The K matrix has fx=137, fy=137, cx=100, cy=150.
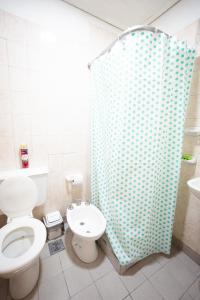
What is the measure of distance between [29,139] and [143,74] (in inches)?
46.1

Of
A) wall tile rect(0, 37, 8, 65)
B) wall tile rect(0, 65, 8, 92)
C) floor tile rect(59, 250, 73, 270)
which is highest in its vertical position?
wall tile rect(0, 37, 8, 65)

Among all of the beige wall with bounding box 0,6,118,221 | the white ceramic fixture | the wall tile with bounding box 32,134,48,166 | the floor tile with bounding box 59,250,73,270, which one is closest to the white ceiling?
the beige wall with bounding box 0,6,118,221

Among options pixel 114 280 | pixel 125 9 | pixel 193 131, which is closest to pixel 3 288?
pixel 114 280

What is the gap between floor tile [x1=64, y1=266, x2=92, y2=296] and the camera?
3.67 feet

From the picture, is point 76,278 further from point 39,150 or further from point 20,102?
point 20,102

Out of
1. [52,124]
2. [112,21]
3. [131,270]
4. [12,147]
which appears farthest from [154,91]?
[131,270]

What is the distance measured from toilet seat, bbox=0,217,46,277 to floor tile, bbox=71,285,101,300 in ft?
1.63

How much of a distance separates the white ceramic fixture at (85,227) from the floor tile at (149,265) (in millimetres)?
460

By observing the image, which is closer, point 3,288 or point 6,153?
point 3,288

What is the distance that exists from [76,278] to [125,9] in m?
2.61

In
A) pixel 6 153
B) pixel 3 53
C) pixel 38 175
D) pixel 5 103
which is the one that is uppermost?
pixel 3 53

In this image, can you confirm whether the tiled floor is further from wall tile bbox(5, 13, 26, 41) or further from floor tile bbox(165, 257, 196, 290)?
wall tile bbox(5, 13, 26, 41)

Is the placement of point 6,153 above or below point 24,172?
above

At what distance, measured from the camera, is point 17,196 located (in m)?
1.25
